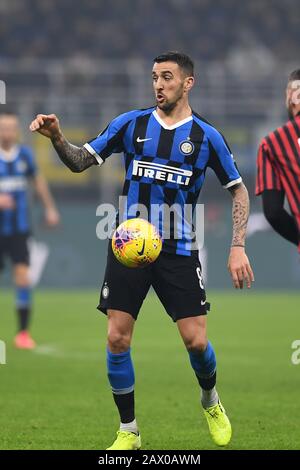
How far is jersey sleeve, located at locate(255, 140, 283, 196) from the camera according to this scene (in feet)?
16.3

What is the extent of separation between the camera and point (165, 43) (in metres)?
22.0

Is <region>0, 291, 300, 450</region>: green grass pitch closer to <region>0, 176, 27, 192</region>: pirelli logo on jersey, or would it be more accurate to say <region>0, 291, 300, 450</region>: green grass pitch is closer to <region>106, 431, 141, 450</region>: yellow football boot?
<region>106, 431, 141, 450</region>: yellow football boot

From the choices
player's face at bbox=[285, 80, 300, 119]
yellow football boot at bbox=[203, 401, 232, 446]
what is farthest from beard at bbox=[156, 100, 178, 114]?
yellow football boot at bbox=[203, 401, 232, 446]

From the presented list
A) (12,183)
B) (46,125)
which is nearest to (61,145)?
(46,125)

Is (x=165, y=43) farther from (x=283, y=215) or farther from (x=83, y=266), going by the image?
(x=283, y=215)

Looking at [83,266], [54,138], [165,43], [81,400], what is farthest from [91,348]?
[165,43]

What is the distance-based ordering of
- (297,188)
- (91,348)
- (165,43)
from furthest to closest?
(165,43) → (91,348) → (297,188)

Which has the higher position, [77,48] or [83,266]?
[77,48]

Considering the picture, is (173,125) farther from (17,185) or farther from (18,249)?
(17,185)

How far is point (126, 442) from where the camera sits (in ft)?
18.2

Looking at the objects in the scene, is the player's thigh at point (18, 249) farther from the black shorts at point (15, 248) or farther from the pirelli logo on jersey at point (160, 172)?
the pirelli logo on jersey at point (160, 172)

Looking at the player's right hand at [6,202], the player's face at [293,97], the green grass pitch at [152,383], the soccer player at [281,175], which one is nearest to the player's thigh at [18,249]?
the player's right hand at [6,202]

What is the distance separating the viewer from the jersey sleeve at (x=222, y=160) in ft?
19.3

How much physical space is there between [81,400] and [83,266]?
10.5 meters
